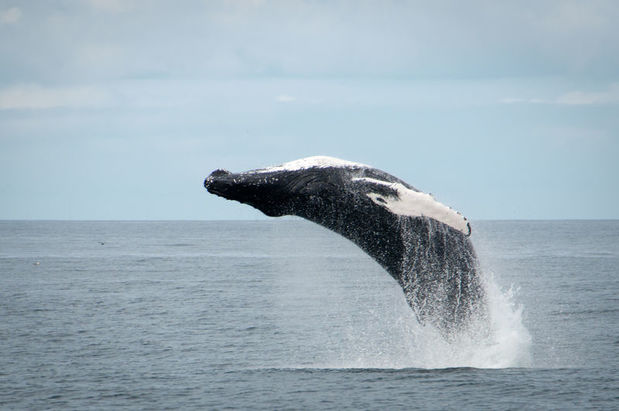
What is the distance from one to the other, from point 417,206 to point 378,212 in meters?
0.67

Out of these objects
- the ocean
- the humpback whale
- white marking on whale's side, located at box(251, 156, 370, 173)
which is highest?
white marking on whale's side, located at box(251, 156, 370, 173)

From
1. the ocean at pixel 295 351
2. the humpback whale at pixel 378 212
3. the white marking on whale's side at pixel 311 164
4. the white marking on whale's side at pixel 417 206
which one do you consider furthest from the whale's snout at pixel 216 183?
the ocean at pixel 295 351

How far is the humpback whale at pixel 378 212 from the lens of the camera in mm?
13031

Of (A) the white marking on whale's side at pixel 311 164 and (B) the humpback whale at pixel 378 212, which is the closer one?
(B) the humpback whale at pixel 378 212

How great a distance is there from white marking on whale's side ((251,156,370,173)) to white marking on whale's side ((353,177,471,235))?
13.3 inches

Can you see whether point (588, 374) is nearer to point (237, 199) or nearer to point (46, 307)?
point (237, 199)

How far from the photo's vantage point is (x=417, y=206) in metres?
13.1

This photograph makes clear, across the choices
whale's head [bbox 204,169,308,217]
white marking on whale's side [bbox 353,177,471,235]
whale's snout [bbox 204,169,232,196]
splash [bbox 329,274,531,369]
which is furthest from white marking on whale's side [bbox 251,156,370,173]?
splash [bbox 329,274,531,369]

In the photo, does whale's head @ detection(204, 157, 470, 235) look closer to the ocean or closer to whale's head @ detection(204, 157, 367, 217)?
whale's head @ detection(204, 157, 367, 217)

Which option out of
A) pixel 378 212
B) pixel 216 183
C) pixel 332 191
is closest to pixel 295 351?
pixel 378 212

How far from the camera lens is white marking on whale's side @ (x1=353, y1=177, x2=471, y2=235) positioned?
12977 mm

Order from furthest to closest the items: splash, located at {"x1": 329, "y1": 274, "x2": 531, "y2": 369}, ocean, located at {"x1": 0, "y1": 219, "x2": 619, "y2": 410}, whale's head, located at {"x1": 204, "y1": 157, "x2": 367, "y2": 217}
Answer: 1. splash, located at {"x1": 329, "y1": 274, "x2": 531, "y2": 369}
2. ocean, located at {"x1": 0, "y1": 219, "x2": 619, "y2": 410}
3. whale's head, located at {"x1": 204, "y1": 157, "x2": 367, "y2": 217}

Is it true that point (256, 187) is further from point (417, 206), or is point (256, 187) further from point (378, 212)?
point (417, 206)

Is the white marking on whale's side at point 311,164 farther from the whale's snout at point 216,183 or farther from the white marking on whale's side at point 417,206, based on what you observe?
the whale's snout at point 216,183
